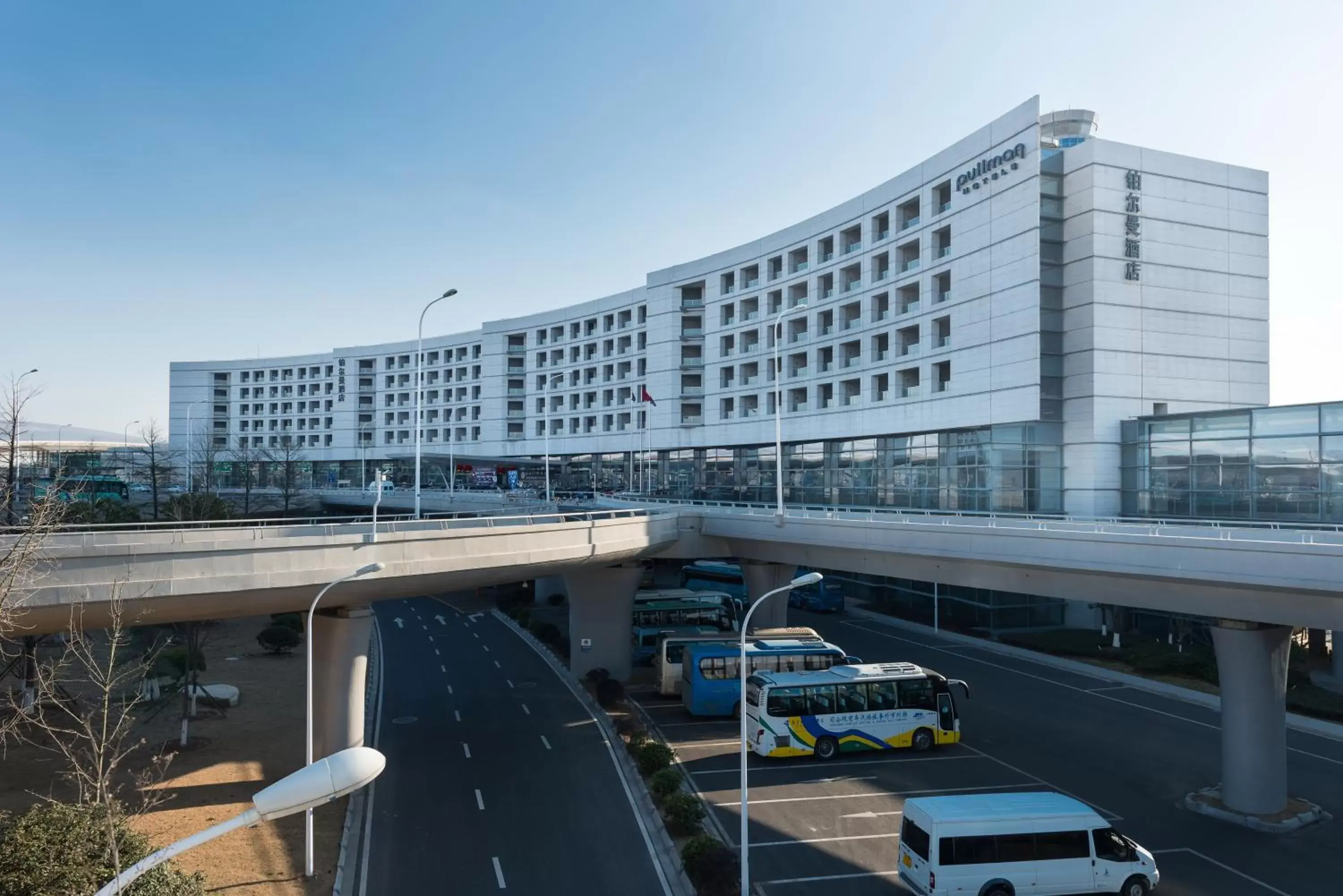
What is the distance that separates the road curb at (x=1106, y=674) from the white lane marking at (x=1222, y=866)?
837cm

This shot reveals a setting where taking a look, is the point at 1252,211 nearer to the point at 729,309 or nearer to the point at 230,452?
the point at 729,309

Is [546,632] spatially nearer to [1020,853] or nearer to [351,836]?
[351,836]

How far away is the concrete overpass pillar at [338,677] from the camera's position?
26594 millimetres

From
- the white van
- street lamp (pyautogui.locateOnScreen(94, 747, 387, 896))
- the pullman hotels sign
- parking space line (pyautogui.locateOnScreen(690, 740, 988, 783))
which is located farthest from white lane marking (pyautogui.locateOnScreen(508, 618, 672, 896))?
the pullman hotels sign

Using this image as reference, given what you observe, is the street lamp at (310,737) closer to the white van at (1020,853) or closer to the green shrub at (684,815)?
the green shrub at (684,815)

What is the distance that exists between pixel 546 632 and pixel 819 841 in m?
29.0

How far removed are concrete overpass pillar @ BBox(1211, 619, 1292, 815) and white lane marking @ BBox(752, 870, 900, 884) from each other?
34.9 feet

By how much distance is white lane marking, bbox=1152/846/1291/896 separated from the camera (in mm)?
19031

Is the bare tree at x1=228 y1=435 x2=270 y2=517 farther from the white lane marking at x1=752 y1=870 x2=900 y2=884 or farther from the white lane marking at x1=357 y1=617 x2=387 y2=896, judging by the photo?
the white lane marking at x1=752 y1=870 x2=900 y2=884

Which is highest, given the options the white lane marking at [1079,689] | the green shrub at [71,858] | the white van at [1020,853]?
the green shrub at [71,858]

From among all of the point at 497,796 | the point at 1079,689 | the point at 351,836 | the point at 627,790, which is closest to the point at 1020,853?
the point at 627,790

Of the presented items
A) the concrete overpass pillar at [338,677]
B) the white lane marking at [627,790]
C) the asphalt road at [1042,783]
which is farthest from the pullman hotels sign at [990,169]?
the concrete overpass pillar at [338,677]

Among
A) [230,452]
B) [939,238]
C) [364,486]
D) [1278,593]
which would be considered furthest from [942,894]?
[230,452]

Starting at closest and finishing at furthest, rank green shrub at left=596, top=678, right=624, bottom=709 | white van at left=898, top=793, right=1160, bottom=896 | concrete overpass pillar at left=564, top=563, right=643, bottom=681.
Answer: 1. white van at left=898, top=793, right=1160, bottom=896
2. green shrub at left=596, top=678, right=624, bottom=709
3. concrete overpass pillar at left=564, top=563, right=643, bottom=681
